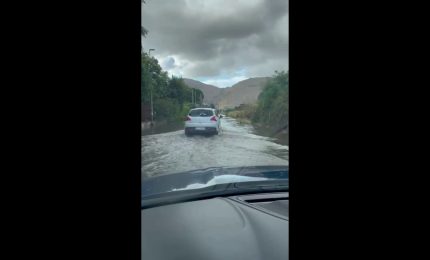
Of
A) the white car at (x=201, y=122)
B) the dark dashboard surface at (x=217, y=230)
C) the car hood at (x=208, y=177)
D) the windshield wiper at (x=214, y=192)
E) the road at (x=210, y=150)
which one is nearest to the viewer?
the dark dashboard surface at (x=217, y=230)

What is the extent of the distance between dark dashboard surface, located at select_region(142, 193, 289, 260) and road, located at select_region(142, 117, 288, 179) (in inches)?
124

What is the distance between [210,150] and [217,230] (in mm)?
5530

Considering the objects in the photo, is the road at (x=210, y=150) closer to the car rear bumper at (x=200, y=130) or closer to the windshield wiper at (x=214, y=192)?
the car rear bumper at (x=200, y=130)

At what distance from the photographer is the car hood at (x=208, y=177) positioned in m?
2.30

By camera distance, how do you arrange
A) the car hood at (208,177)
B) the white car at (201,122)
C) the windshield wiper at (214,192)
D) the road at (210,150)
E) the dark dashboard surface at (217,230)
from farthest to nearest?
the white car at (201,122) < the road at (210,150) < the car hood at (208,177) < the windshield wiper at (214,192) < the dark dashboard surface at (217,230)

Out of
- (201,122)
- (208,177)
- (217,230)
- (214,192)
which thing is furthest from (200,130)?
(217,230)

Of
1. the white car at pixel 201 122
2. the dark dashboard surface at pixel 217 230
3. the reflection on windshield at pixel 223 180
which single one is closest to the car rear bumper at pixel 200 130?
the white car at pixel 201 122

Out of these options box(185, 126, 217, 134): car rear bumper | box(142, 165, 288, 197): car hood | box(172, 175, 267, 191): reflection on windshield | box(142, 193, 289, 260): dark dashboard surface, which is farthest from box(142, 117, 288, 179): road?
box(142, 193, 289, 260): dark dashboard surface

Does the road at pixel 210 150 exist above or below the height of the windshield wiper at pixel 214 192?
below

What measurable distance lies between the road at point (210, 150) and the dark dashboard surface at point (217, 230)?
315 cm
